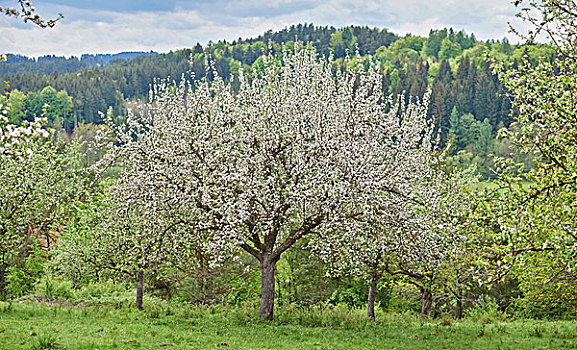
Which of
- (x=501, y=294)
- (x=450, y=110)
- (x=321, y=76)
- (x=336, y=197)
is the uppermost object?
(x=450, y=110)

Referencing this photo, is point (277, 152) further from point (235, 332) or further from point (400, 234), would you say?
point (235, 332)

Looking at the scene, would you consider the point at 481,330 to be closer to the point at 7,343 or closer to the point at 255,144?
the point at 255,144

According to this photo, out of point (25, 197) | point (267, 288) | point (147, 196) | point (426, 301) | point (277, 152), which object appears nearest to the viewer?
point (147, 196)

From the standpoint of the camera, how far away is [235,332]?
15508 millimetres

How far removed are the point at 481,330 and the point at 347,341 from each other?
5733mm

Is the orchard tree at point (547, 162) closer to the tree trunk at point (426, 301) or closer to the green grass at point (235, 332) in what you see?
the green grass at point (235, 332)

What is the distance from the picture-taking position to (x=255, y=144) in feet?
57.5

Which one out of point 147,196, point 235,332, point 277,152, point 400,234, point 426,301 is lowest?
point 426,301

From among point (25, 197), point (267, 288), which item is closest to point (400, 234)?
point (267, 288)

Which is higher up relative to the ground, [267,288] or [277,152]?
[277,152]

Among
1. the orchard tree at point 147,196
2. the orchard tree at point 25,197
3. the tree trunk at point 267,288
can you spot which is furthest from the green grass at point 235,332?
the orchard tree at point 25,197

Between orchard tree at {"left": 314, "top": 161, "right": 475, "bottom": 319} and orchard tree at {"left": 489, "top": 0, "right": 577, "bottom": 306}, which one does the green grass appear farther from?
orchard tree at {"left": 489, "top": 0, "right": 577, "bottom": 306}

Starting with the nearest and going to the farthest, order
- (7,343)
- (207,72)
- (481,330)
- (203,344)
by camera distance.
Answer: (7,343), (203,344), (481,330), (207,72)

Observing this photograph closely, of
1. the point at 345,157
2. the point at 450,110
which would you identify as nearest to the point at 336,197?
the point at 345,157
